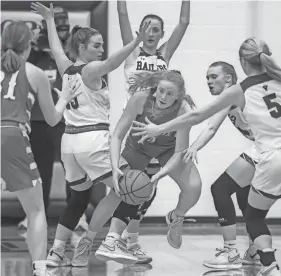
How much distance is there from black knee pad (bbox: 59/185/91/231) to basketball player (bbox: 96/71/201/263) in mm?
326

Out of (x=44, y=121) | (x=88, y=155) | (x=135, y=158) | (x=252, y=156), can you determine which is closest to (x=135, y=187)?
(x=135, y=158)

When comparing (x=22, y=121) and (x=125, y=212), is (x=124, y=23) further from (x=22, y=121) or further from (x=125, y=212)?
(x=22, y=121)

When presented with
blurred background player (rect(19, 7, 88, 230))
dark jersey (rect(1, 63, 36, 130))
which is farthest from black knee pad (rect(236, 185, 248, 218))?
blurred background player (rect(19, 7, 88, 230))

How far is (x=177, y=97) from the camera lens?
208 inches

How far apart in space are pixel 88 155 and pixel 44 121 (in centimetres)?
229

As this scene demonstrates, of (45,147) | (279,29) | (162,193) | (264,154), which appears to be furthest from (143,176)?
Result: (279,29)

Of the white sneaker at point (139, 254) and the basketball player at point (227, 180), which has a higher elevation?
the basketball player at point (227, 180)

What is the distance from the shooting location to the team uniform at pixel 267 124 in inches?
186

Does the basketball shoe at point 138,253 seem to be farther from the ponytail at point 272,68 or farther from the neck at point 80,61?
the ponytail at point 272,68

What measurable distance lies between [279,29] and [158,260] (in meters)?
3.51

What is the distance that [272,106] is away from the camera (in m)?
4.72

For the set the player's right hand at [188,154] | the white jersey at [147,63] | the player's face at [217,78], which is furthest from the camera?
the white jersey at [147,63]

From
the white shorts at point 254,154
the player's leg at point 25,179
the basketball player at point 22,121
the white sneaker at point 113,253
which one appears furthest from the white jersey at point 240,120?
the player's leg at point 25,179

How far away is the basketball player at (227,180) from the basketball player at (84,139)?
673 mm
